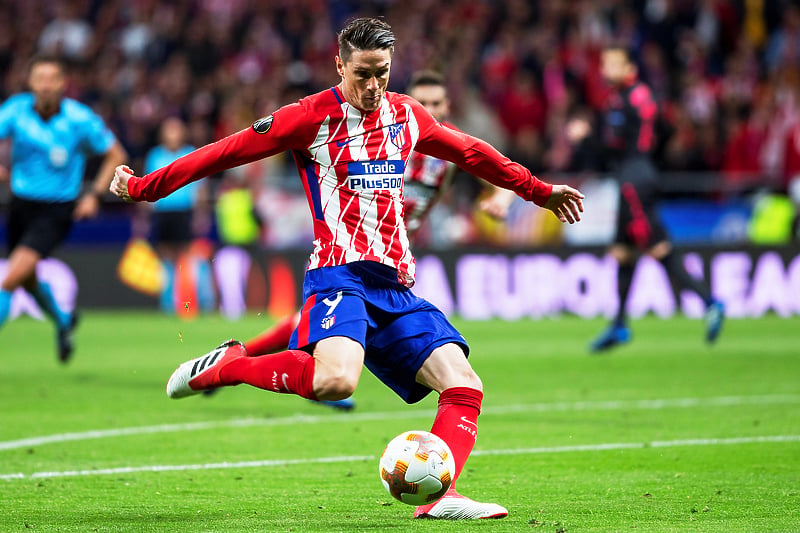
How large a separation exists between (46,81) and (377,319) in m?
5.81

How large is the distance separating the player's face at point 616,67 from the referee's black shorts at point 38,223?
509 centimetres

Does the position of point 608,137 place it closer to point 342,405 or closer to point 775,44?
point 342,405

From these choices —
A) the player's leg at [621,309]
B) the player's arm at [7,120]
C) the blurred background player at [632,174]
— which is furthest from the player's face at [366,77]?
the blurred background player at [632,174]

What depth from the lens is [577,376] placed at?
10.8m

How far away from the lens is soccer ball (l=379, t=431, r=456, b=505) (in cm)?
500

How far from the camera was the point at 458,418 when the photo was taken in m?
5.31

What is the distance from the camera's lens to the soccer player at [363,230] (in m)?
5.27

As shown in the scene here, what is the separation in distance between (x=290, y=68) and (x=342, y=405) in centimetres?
1263

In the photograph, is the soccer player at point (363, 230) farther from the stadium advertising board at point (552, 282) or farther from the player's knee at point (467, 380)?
the stadium advertising board at point (552, 282)

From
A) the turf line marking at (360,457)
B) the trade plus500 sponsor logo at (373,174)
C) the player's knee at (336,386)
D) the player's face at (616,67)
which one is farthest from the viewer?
the player's face at (616,67)

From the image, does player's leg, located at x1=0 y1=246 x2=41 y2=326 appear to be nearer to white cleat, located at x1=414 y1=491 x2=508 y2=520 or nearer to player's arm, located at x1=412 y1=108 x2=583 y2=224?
player's arm, located at x1=412 y1=108 x2=583 y2=224

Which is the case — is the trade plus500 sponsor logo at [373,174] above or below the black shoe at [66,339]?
above

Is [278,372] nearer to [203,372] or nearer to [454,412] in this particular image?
[203,372]

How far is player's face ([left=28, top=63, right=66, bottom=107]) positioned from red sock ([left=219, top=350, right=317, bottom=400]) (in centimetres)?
549
